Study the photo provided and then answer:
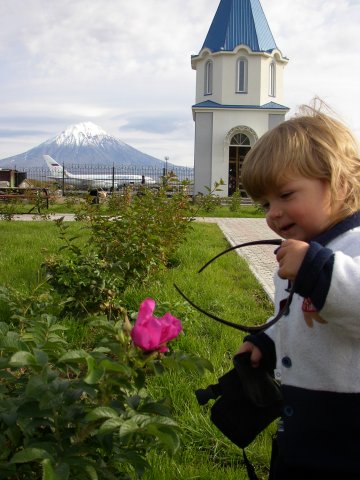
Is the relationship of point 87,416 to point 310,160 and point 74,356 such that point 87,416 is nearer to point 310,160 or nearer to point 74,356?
point 74,356

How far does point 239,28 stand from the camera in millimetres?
31812

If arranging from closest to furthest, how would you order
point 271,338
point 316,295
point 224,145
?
point 316,295, point 271,338, point 224,145

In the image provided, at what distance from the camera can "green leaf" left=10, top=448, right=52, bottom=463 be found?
1.25m

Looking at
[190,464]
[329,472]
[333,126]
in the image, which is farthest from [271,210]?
[190,464]

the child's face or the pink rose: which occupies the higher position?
the child's face

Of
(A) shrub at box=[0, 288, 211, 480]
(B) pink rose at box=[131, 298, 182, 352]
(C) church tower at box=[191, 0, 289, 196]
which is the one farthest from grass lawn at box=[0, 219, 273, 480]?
(C) church tower at box=[191, 0, 289, 196]

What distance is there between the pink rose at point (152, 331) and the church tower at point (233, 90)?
1202 inches

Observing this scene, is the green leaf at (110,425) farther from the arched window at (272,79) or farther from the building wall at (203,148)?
the arched window at (272,79)

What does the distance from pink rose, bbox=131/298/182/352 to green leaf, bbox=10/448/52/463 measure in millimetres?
306

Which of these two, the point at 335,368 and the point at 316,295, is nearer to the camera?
the point at 316,295

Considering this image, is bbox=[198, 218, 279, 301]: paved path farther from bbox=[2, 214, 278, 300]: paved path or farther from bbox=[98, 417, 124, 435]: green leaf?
bbox=[98, 417, 124, 435]: green leaf

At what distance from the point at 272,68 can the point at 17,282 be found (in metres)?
29.3

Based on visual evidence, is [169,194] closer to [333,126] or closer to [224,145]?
[333,126]

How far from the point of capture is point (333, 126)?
173 centimetres
